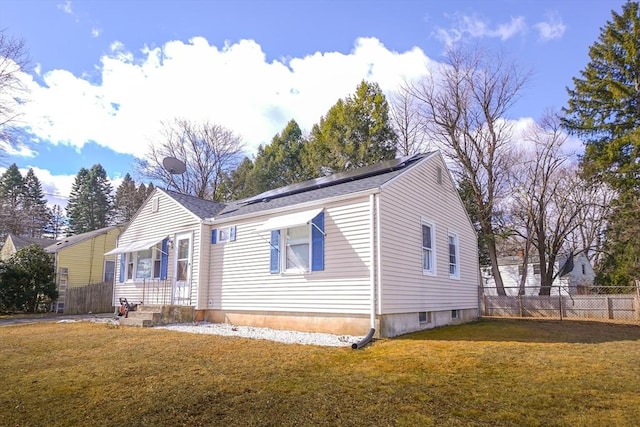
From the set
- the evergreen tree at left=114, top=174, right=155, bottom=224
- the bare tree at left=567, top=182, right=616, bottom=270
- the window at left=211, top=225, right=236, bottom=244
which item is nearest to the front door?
the window at left=211, top=225, right=236, bottom=244

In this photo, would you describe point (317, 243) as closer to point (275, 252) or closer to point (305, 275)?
point (305, 275)

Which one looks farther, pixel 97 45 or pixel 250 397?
pixel 97 45

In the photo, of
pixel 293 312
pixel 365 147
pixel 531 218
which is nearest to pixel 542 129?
pixel 531 218

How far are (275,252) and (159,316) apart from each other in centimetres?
436

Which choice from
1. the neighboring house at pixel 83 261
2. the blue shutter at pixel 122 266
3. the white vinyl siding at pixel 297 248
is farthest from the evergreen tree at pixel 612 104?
the neighboring house at pixel 83 261

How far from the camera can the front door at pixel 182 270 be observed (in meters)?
13.4

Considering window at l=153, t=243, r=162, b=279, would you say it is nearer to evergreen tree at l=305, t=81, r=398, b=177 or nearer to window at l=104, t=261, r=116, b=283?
window at l=104, t=261, r=116, b=283

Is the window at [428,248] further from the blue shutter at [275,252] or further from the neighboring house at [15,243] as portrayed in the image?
the neighboring house at [15,243]

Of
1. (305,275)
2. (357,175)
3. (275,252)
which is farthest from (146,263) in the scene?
(357,175)

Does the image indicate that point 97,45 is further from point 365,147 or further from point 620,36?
point 620,36

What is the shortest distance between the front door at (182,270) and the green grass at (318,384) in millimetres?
4743

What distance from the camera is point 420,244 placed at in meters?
11.3

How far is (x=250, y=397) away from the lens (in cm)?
464

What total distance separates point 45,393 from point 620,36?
29.0m
